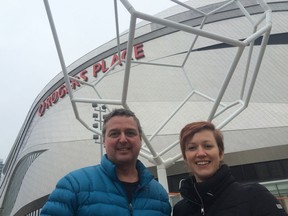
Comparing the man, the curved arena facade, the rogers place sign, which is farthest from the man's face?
the rogers place sign

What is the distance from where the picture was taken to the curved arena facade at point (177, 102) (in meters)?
19.7

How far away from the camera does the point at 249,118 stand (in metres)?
20.8

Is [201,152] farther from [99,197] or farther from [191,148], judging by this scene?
[99,197]

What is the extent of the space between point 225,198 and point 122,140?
0.88 metres

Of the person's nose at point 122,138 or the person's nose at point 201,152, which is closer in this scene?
the person's nose at point 201,152

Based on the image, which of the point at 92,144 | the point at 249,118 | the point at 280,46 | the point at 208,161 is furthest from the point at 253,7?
the point at 208,161

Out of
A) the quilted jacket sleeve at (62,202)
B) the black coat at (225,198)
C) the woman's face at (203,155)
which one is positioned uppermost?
the woman's face at (203,155)

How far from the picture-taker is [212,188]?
1926mm

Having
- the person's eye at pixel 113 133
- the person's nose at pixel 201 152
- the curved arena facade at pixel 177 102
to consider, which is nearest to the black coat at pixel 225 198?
the person's nose at pixel 201 152

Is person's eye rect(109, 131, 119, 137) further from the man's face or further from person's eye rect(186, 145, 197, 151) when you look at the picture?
person's eye rect(186, 145, 197, 151)

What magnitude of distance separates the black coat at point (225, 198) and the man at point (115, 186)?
308mm

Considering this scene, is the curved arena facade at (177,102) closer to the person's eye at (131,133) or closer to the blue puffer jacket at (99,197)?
the person's eye at (131,133)

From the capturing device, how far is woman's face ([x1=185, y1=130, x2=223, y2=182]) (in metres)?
2.05

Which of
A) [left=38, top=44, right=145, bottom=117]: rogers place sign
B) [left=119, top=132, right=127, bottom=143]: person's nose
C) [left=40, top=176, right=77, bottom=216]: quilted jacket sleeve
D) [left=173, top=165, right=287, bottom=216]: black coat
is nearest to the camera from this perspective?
[left=173, top=165, right=287, bottom=216]: black coat
